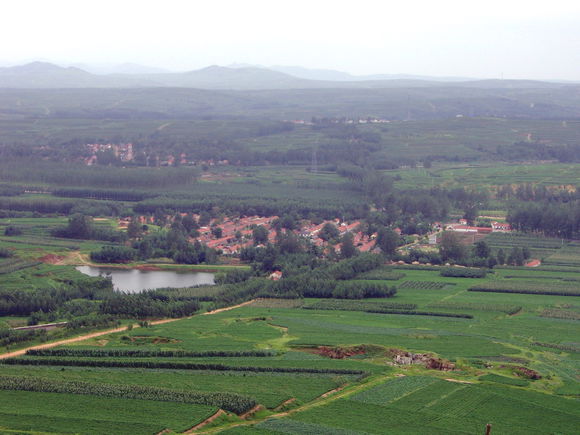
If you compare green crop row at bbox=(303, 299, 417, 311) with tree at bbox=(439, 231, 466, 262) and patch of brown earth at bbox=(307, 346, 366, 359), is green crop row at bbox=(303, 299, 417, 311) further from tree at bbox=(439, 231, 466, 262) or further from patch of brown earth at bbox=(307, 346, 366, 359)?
tree at bbox=(439, 231, 466, 262)

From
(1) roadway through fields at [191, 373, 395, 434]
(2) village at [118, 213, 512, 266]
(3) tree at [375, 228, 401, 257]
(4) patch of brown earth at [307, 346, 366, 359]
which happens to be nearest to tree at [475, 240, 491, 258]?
(2) village at [118, 213, 512, 266]

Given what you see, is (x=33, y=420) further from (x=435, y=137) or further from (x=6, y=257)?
(x=435, y=137)

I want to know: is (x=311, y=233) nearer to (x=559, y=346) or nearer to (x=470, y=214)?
(x=470, y=214)

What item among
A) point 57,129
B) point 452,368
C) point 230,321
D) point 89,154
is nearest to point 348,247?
point 230,321

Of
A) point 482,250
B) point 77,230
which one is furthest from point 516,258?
point 77,230

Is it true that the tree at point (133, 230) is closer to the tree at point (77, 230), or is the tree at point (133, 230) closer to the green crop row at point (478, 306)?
the tree at point (77, 230)
